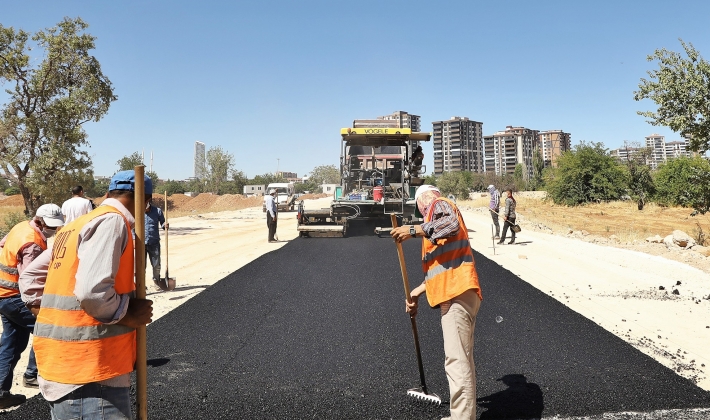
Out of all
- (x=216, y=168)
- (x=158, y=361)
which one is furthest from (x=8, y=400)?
(x=216, y=168)

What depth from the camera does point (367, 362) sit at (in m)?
4.65

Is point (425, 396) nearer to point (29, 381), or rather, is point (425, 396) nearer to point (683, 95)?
point (29, 381)

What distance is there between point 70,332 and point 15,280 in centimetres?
232

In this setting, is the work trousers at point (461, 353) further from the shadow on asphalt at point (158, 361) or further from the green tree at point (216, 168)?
the green tree at point (216, 168)

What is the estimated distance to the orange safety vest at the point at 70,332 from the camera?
1.96m

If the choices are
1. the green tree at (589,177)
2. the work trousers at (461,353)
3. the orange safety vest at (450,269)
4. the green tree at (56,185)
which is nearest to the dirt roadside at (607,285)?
the work trousers at (461,353)

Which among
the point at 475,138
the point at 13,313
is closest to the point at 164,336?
the point at 13,313

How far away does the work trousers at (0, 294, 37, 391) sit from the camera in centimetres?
380

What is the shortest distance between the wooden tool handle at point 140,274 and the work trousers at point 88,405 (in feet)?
0.41

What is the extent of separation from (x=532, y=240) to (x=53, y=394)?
14.5 meters

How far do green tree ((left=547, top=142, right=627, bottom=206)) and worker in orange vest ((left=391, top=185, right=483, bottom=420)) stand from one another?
121 ft

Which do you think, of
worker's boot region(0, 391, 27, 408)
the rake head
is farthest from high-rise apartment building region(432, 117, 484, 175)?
worker's boot region(0, 391, 27, 408)

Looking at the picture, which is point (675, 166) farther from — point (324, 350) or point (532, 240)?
point (324, 350)

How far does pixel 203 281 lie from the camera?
29.9 ft
